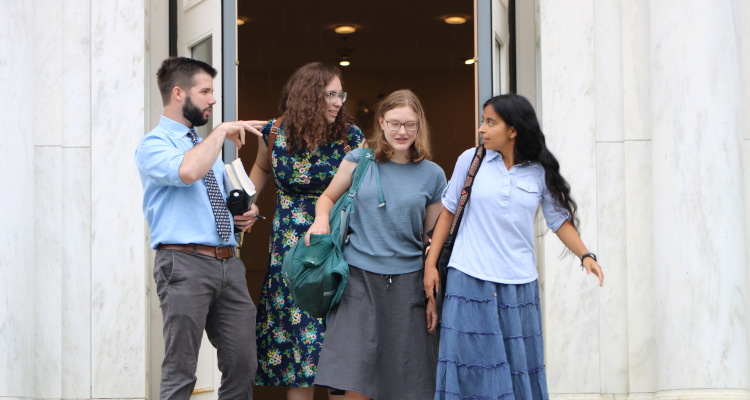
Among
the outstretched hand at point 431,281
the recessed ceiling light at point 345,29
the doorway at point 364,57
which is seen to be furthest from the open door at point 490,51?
the recessed ceiling light at point 345,29

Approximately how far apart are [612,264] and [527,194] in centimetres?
164

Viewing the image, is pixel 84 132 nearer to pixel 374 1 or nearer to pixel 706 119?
pixel 706 119

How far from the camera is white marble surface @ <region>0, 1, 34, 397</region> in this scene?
4129mm

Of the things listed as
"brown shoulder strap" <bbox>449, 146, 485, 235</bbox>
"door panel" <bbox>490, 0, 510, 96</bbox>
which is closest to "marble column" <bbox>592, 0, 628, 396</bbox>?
"door panel" <bbox>490, 0, 510, 96</bbox>

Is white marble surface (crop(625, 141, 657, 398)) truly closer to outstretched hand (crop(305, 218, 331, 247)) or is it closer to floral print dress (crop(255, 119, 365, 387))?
floral print dress (crop(255, 119, 365, 387))

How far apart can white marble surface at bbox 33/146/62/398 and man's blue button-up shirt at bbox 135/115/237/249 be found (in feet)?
4.68

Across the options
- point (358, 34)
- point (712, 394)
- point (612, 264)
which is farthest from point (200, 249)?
point (358, 34)

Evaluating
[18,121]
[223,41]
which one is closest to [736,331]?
[223,41]

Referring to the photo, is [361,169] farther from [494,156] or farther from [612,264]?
[612,264]

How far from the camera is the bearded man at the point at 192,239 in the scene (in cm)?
317

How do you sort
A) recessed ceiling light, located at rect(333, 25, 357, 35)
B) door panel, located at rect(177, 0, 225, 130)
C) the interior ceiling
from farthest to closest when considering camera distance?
1. recessed ceiling light, located at rect(333, 25, 357, 35)
2. the interior ceiling
3. door panel, located at rect(177, 0, 225, 130)

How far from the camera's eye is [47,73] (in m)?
4.47

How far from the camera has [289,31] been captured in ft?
31.3

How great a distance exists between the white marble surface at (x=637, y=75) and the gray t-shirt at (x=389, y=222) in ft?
6.17
